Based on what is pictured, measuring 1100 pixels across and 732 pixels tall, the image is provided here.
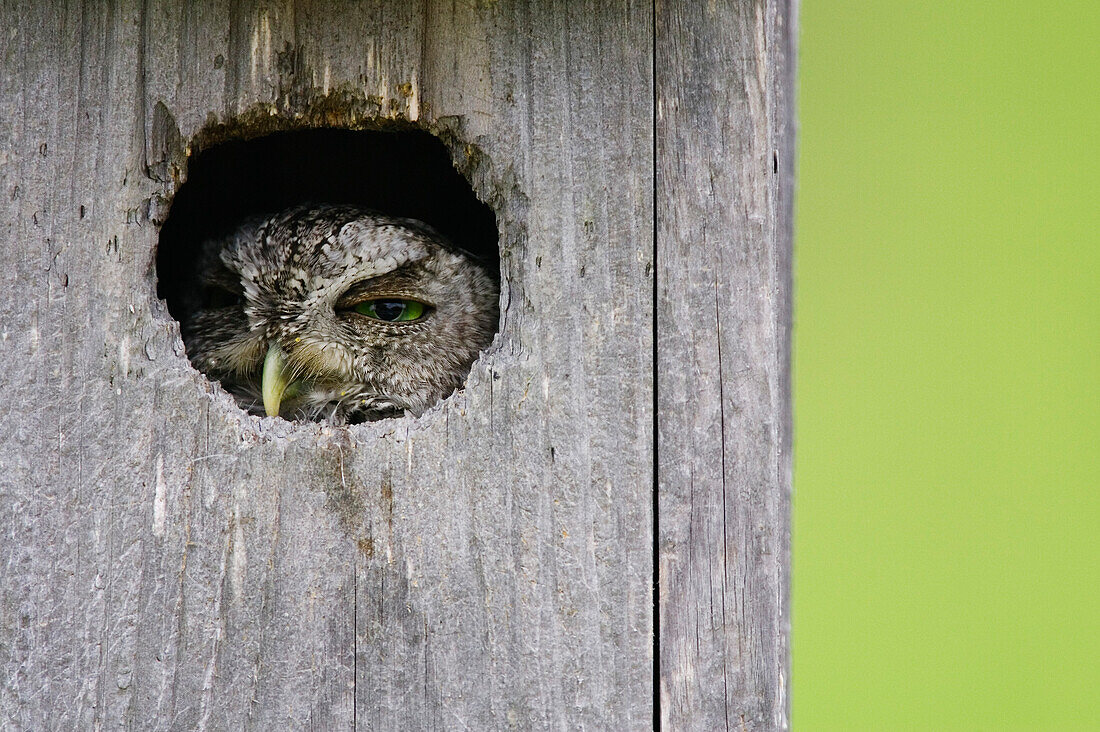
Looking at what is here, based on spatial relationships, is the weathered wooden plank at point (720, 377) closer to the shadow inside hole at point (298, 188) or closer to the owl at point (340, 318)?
the owl at point (340, 318)

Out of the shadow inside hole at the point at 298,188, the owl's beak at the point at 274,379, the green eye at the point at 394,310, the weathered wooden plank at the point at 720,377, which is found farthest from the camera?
the shadow inside hole at the point at 298,188

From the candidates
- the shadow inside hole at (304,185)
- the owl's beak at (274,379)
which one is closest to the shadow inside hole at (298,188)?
the shadow inside hole at (304,185)

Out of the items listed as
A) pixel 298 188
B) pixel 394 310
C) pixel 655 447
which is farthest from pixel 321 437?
pixel 298 188

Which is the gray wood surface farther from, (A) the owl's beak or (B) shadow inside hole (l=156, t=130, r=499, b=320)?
(B) shadow inside hole (l=156, t=130, r=499, b=320)

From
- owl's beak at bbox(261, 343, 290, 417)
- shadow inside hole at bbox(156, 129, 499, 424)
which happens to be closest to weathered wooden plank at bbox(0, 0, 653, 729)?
owl's beak at bbox(261, 343, 290, 417)

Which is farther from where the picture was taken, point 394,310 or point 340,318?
point 394,310

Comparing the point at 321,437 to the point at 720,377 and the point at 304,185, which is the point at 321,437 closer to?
the point at 720,377
